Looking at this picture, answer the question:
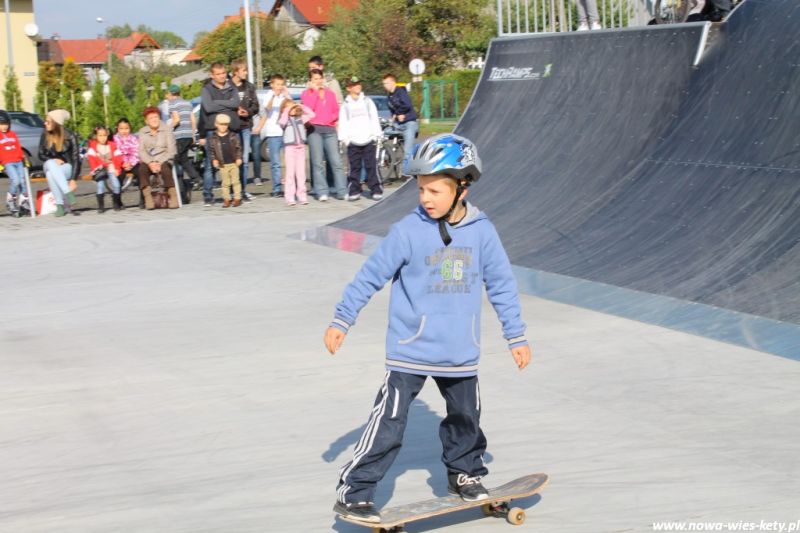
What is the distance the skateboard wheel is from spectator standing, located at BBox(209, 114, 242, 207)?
12.4 m

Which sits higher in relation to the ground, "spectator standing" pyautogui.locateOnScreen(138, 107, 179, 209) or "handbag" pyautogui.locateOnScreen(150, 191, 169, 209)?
"spectator standing" pyautogui.locateOnScreen(138, 107, 179, 209)

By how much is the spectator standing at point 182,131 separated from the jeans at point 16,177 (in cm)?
228

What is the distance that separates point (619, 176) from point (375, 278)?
22.6 ft

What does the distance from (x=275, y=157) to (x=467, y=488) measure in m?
13.8

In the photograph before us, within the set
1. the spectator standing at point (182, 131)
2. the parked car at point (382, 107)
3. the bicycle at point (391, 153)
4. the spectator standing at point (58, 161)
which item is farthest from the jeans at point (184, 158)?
the parked car at point (382, 107)

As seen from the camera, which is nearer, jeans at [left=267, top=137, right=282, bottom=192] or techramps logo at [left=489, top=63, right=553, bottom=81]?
techramps logo at [left=489, top=63, right=553, bottom=81]

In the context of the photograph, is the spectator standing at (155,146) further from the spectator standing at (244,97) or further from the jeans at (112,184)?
the spectator standing at (244,97)

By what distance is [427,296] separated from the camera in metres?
4.37

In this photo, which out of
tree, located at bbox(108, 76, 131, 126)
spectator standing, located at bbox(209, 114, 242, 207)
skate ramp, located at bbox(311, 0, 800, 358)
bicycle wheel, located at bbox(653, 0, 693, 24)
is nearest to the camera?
skate ramp, located at bbox(311, 0, 800, 358)

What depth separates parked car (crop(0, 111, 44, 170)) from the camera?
2609 cm

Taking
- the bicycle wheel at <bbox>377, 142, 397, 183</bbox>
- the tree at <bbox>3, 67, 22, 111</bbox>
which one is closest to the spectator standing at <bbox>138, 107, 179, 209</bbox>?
the bicycle wheel at <bbox>377, 142, 397, 183</bbox>

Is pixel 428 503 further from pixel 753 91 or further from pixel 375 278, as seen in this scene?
pixel 753 91

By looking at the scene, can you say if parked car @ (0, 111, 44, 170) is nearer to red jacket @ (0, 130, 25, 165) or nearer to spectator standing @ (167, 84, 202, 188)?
spectator standing @ (167, 84, 202, 188)

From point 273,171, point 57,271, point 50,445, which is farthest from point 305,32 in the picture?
point 50,445
